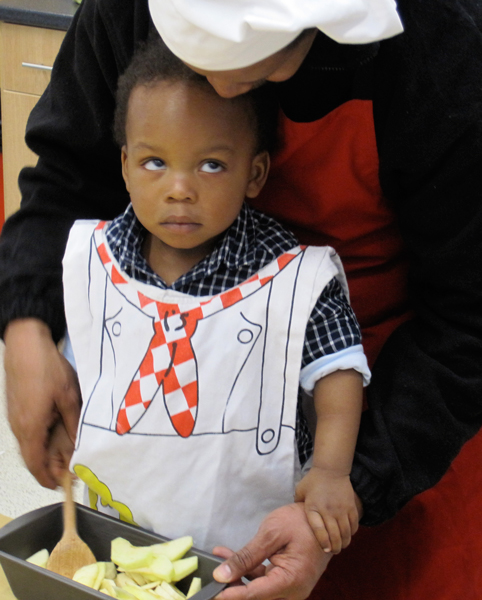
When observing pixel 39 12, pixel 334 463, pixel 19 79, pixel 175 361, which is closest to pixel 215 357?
pixel 175 361

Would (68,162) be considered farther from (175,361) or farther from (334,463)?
(334,463)

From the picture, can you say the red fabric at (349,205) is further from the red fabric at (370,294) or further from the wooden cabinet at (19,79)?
the wooden cabinet at (19,79)

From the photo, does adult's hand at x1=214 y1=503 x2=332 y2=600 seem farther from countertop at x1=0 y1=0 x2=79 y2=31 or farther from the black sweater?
countertop at x1=0 y1=0 x2=79 y2=31

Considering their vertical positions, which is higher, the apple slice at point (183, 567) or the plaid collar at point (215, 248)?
the plaid collar at point (215, 248)

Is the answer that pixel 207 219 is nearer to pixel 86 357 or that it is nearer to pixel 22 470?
pixel 86 357

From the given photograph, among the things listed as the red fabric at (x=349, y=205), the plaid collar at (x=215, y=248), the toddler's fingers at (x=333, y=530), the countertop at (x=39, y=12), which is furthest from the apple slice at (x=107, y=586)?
the countertop at (x=39, y=12)

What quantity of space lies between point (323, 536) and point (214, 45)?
1.61 feet

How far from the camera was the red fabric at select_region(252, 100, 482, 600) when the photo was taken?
0.80 m

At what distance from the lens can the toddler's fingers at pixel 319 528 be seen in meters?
0.70

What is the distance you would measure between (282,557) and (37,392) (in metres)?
0.36

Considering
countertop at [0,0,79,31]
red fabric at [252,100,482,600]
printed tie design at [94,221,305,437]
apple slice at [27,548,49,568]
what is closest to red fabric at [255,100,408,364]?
red fabric at [252,100,482,600]

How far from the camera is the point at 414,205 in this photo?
0.78 metres

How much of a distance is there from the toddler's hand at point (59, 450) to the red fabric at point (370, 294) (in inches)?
13.5

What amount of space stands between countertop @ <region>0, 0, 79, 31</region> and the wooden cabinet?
3 centimetres
